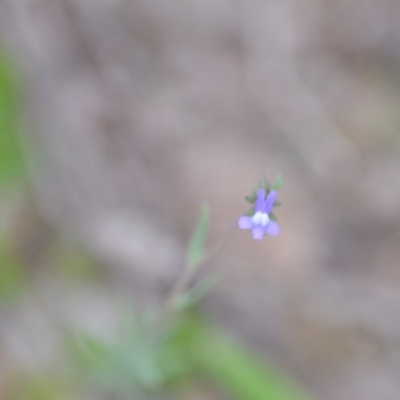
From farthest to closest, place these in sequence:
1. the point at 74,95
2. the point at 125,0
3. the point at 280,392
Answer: the point at 125,0 → the point at 74,95 → the point at 280,392

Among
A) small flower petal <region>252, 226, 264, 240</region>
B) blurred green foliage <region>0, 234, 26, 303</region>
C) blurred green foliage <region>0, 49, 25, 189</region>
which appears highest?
blurred green foliage <region>0, 49, 25, 189</region>

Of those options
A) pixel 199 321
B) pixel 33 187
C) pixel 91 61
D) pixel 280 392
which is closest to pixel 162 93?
pixel 91 61

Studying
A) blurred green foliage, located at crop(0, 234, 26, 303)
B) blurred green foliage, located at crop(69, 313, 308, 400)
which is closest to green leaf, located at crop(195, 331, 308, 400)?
blurred green foliage, located at crop(69, 313, 308, 400)

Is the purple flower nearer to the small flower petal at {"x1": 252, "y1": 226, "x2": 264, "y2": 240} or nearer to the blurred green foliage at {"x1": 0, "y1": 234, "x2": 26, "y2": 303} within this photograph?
the small flower petal at {"x1": 252, "y1": 226, "x2": 264, "y2": 240}

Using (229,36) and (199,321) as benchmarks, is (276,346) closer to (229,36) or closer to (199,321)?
(199,321)

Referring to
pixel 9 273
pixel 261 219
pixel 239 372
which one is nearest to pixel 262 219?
pixel 261 219

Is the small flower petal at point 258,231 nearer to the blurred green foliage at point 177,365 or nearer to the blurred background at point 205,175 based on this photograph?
the blurred green foliage at point 177,365

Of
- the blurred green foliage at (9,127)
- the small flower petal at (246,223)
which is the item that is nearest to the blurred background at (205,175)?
the blurred green foliage at (9,127)
